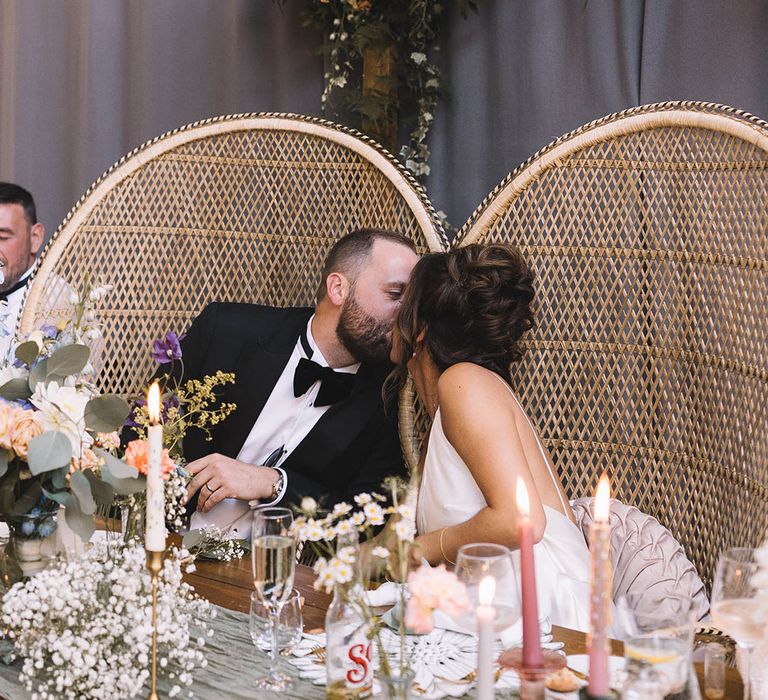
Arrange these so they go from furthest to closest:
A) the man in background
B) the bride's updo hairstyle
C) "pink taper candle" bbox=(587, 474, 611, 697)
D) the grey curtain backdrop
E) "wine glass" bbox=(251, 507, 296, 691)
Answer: the man in background < the grey curtain backdrop < the bride's updo hairstyle < "wine glass" bbox=(251, 507, 296, 691) < "pink taper candle" bbox=(587, 474, 611, 697)

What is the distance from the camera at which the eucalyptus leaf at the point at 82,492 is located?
125 cm

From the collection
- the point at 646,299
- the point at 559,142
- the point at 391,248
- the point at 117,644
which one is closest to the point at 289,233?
the point at 391,248

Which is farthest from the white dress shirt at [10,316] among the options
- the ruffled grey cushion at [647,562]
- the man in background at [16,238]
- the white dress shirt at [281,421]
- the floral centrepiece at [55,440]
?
the ruffled grey cushion at [647,562]

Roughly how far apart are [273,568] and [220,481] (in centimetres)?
88

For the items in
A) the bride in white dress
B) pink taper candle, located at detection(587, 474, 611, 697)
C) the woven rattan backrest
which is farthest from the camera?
the woven rattan backrest

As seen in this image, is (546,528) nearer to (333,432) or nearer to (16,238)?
(333,432)

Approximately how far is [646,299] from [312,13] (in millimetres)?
1556

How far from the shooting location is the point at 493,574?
981 mm

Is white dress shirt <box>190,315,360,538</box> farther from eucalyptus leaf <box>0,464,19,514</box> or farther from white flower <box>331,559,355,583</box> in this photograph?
white flower <box>331,559,355,583</box>

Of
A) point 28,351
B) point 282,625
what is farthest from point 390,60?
point 282,625

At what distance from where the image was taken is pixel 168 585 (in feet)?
4.00

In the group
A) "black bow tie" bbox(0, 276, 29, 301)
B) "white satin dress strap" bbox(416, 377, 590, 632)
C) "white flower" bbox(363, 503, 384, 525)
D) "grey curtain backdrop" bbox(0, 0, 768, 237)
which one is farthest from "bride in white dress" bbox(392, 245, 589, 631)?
"black bow tie" bbox(0, 276, 29, 301)

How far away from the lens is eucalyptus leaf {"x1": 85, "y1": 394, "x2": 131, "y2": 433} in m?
1.28

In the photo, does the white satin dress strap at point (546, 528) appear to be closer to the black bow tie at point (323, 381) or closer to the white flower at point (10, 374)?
the black bow tie at point (323, 381)
